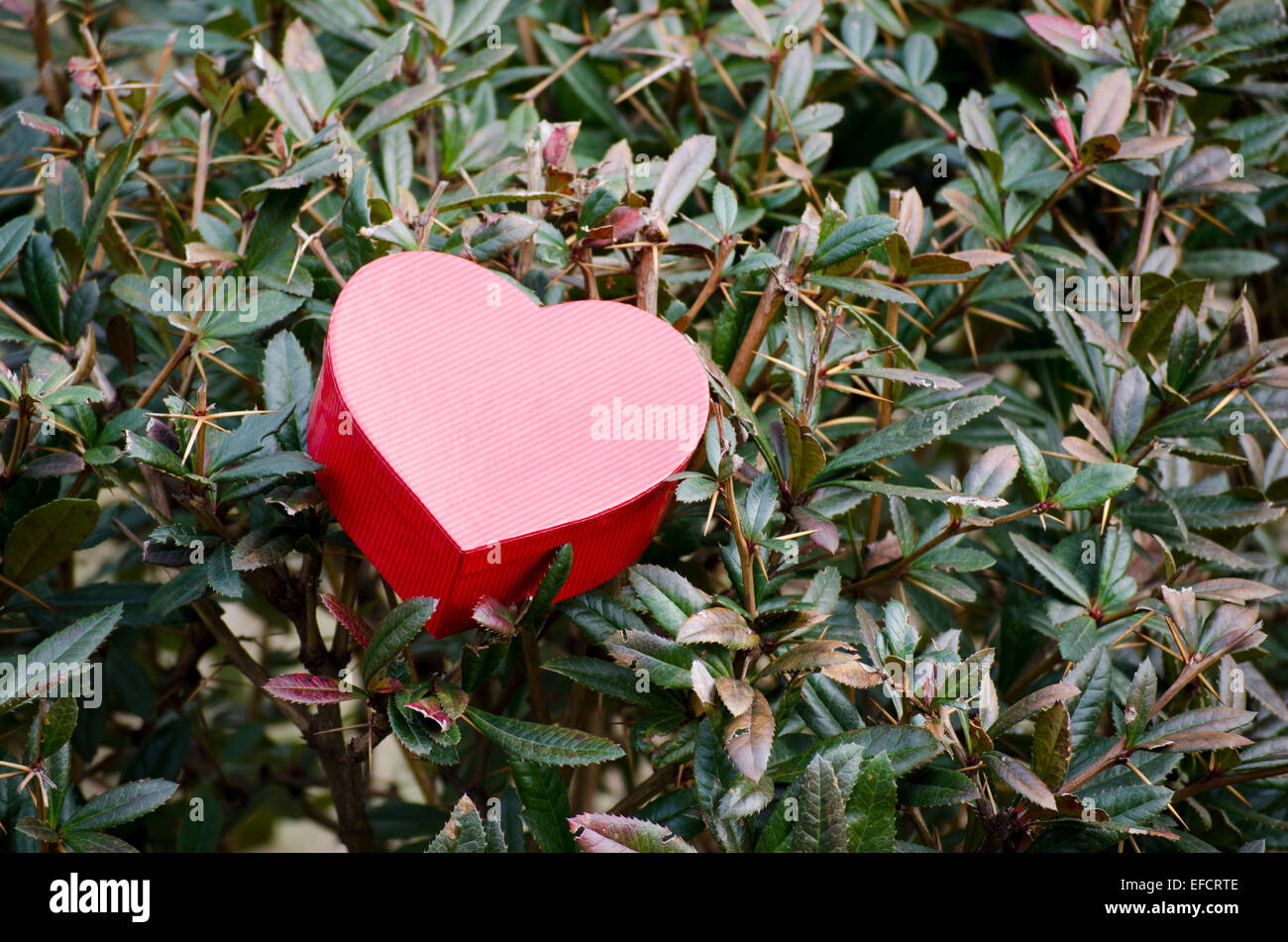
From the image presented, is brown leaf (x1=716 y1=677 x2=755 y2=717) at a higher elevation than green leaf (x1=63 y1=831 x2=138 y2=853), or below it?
higher

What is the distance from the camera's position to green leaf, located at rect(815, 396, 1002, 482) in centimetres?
104

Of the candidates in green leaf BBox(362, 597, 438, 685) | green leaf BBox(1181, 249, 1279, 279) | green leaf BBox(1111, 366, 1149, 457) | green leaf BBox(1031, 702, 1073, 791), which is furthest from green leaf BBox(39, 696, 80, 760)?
green leaf BBox(1181, 249, 1279, 279)

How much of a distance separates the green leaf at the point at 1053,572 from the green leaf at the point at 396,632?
611 mm

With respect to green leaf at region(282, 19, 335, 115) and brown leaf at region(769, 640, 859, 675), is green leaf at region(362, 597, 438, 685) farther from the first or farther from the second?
green leaf at region(282, 19, 335, 115)

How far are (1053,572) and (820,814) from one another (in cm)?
42

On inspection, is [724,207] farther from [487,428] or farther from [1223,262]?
[1223,262]

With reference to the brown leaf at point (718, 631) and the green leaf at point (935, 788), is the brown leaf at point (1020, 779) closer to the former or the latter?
the green leaf at point (935, 788)

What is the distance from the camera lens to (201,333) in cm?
106

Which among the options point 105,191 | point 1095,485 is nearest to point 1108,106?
point 1095,485

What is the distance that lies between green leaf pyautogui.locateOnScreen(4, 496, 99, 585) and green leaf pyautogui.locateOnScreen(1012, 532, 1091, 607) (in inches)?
35.9

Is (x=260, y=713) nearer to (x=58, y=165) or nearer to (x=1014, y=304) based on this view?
(x=58, y=165)

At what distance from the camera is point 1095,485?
1.07 metres

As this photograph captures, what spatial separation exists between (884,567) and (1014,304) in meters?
0.46
